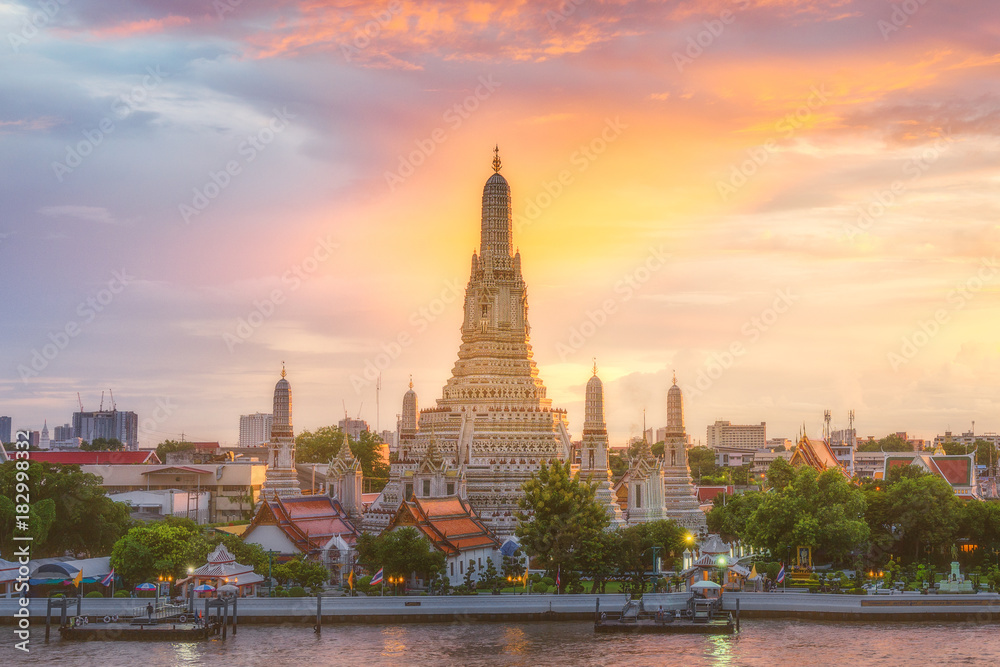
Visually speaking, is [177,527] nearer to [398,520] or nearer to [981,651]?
[398,520]

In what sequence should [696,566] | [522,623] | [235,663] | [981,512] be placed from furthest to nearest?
[981,512], [696,566], [522,623], [235,663]

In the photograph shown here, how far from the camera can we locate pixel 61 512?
81812mm

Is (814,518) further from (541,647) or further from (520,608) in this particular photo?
(541,647)

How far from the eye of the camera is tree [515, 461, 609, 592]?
75.3 meters

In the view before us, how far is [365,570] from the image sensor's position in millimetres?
80812

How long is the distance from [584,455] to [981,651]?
3908 cm

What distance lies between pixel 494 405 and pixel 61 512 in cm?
3342

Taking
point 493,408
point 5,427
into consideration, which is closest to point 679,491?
point 493,408

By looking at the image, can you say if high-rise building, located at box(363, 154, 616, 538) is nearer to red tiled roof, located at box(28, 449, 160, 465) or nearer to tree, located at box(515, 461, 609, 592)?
tree, located at box(515, 461, 609, 592)

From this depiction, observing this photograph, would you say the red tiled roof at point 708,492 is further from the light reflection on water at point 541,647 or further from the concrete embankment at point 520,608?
the light reflection on water at point 541,647

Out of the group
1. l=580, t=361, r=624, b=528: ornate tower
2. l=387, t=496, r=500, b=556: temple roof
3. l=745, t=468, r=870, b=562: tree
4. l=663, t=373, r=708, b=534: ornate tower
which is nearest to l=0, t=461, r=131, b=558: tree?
l=387, t=496, r=500, b=556: temple roof

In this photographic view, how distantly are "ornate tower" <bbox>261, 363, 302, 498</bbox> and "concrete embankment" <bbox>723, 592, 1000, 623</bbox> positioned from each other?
39.7m

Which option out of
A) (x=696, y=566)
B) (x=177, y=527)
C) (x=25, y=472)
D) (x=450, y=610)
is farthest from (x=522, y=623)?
(x=25, y=472)

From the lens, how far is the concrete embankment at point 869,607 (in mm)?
69562
